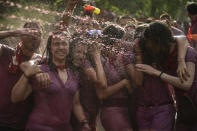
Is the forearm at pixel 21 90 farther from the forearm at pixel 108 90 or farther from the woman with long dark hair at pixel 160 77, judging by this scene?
the woman with long dark hair at pixel 160 77

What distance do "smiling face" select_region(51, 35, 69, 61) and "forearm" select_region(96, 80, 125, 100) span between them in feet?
1.91

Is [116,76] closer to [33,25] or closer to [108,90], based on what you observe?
[108,90]

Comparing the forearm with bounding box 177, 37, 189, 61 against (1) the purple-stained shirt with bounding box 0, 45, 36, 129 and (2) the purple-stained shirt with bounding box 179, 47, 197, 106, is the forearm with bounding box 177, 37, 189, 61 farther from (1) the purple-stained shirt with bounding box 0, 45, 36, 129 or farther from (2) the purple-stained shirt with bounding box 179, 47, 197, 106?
(1) the purple-stained shirt with bounding box 0, 45, 36, 129

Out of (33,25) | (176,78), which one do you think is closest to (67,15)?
(33,25)

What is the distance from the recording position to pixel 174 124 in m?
3.91

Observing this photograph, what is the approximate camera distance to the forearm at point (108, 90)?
369 cm

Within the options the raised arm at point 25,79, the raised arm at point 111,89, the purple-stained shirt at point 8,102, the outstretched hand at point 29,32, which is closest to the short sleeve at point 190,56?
the raised arm at point 111,89

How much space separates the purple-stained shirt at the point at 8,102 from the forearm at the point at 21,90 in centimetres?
16

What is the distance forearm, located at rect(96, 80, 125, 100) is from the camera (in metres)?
3.69

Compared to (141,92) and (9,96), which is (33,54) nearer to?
(9,96)

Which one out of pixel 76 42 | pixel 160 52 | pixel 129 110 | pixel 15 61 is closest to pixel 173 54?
pixel 160 52

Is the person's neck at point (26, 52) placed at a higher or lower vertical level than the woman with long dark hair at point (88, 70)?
higher

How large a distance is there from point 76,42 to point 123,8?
12.6 metres

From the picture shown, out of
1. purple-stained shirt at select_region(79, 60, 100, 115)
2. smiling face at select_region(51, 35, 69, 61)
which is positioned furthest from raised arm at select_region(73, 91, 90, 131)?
smiling face at select_region(51, 35, 69, 61)
